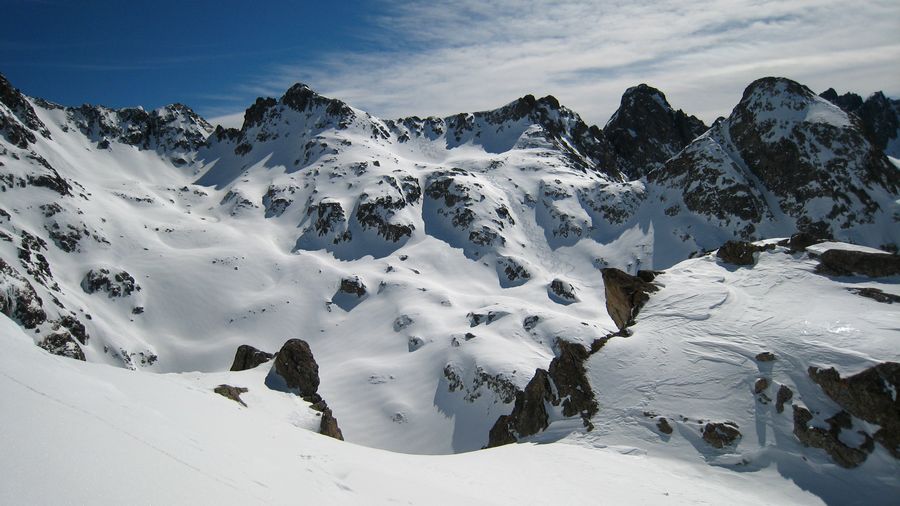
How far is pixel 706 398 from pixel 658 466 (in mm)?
4310

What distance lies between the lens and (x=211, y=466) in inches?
298

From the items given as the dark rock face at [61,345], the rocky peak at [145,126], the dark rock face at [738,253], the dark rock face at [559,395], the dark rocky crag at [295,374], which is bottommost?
the dark rock face at [559,395]

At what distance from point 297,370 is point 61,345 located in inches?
1350

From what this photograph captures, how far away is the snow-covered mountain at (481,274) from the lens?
2006 centimetres

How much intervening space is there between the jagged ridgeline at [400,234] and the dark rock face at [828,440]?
10048 mm

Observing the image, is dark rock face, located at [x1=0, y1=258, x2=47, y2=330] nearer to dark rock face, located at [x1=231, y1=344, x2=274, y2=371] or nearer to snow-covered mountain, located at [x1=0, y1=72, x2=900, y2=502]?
snow-covered mountain, located at [x1=0, y1=72, x2=900, y2=502]

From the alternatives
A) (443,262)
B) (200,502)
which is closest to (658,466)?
(200,502)

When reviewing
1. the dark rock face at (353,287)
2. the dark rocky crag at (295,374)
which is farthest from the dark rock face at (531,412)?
the dark rock face at (353,287)

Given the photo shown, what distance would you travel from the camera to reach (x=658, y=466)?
1864 centimetres

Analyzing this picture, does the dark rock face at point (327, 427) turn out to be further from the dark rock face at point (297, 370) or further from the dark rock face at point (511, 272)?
the dark rock face at point (511, 272)

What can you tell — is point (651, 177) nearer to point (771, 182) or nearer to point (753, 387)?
point (771, 182)

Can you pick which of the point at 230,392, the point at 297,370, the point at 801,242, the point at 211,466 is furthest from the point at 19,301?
the point at 801,242

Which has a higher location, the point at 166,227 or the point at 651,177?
the point at 166,227

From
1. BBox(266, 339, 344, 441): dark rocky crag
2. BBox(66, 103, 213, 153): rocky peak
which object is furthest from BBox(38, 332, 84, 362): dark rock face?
BBox(66, 103, 213, 153): rocky peak
